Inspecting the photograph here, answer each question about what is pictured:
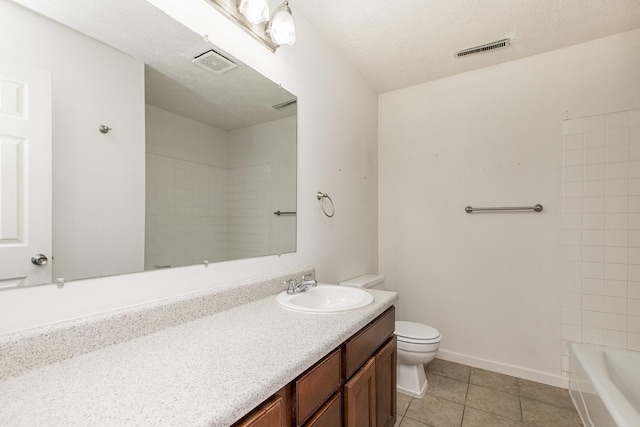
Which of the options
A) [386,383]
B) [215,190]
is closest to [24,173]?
[215,190]

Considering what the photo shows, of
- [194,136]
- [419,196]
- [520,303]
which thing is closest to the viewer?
[194,136]

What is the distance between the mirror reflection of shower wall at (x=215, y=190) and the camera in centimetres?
104

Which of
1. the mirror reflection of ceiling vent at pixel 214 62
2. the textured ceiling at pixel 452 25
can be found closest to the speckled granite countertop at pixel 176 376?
the mirror reflection of ceiling vent at pixel 214 62

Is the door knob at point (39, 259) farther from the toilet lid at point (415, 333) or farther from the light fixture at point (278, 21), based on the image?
the toilet lid at point (415, 333)

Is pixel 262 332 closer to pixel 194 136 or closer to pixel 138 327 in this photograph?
pixel 138 327

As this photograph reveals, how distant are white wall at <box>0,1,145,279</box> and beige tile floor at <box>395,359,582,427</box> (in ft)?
5.68

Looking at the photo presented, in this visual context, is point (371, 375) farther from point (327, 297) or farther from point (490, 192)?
point (490, 192)

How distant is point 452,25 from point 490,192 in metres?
1.19

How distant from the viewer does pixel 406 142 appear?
2641 millimetres

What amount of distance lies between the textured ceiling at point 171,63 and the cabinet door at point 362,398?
3.73 feet

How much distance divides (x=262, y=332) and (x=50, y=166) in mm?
739

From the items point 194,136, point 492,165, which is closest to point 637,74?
point 492,165

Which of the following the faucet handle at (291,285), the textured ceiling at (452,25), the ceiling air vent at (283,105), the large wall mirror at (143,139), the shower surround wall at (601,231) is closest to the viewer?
the large wall mirror at (143,139)

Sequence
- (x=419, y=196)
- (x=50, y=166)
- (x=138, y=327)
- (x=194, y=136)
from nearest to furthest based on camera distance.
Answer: (x=50, y=166)
(x=138, y=327)
(x=194, y=136)
(x=419, y=196)
